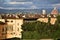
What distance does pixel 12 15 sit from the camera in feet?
34.7

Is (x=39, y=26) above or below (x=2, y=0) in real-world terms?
below

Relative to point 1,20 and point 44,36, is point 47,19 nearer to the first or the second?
point 44,36

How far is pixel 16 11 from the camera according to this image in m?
10.6

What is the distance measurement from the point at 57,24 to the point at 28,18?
83 cm

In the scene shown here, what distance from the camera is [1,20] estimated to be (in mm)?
10742

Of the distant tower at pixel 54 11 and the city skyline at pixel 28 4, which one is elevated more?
the city skyline at pixel 28 4

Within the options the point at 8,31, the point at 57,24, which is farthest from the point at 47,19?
the point at 8,31

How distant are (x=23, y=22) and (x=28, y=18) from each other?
7.0 inches

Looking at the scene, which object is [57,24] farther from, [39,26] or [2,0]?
[2,0]

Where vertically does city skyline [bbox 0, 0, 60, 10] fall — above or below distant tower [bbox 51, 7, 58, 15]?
above

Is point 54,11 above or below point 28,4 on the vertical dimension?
below

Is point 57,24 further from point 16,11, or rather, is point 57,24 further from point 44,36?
point 16,11

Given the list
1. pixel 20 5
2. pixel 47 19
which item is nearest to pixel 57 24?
pixel 47 19

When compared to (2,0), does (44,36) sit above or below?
below
